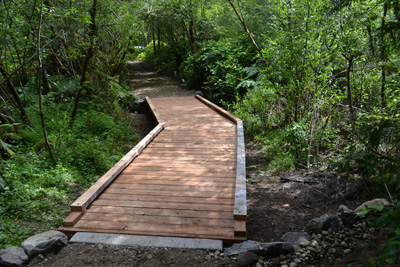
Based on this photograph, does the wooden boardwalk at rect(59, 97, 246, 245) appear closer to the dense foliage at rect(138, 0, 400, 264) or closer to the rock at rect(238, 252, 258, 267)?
the rock at rect(238, 252, 258, 267)

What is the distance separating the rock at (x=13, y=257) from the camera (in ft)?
9.86

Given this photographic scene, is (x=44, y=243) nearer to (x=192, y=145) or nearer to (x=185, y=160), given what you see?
(x=185, y=160)

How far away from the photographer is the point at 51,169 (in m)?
5.62

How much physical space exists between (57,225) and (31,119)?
13.7ft

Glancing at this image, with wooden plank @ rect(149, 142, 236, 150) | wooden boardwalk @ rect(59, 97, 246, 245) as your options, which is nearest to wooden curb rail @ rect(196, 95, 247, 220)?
wooden boardwalk @ rect(59, 97, 246, 245)

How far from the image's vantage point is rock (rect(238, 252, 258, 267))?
304 centimetres

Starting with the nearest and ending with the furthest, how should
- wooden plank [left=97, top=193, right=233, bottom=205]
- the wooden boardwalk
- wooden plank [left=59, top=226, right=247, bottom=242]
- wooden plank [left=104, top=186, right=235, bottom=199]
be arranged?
wooden plank [left=59, top=226, right=247, bottom=242], the wooden boardwalk, wooden plank [left=97, top=193, right=233, bottom=205], wooden plank [left=104, top=186, right=235, bottom=199]

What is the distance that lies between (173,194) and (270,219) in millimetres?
1356

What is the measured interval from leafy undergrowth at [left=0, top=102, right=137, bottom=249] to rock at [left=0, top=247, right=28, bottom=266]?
0.39 m

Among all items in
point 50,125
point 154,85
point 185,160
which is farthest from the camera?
point 154,85

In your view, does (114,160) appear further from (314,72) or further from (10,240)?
(314,72)

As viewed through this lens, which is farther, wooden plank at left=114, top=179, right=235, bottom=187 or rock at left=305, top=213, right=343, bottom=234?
wooden plank at left=114, top=179, right=235, bottom=187

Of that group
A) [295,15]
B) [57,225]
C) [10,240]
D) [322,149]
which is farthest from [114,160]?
[295,15]

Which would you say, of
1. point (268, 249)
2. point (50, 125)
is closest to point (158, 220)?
point (268, 249)
